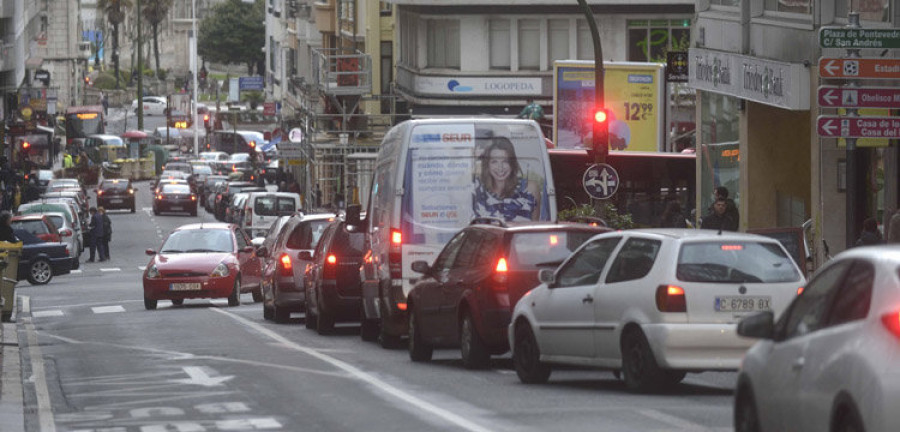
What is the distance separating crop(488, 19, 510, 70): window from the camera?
60156 millimetres

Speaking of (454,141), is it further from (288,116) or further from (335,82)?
(288,116)

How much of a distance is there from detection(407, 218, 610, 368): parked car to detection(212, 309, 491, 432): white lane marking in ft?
3.48

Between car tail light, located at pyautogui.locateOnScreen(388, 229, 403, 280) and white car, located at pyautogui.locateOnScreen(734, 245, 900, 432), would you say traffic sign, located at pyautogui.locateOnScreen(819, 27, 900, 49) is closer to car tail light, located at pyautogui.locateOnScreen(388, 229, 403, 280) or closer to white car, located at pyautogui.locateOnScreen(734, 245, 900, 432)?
car tail light, located at pyautogui.locateOnScreen(388, 229, 403, 280)

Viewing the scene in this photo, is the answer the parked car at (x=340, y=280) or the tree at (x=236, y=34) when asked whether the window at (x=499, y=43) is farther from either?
the tree at (x=236, y=34)

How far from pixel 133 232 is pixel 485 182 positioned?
53303mm

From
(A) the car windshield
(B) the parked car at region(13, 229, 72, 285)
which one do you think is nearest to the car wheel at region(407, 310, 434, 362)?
(A) the car windshield

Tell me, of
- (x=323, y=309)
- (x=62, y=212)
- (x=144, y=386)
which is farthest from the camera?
(x=62, y=212)

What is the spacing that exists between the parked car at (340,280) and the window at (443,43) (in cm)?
3496

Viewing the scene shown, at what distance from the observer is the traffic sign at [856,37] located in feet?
61.5

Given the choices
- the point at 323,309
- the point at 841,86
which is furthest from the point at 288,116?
the point at 841,86

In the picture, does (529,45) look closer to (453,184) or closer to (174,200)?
(174,200)

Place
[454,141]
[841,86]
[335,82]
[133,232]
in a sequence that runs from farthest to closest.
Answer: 1. [133,232]
2. [335,82]
3. [454,141]
4. [841,86]

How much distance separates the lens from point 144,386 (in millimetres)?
18062

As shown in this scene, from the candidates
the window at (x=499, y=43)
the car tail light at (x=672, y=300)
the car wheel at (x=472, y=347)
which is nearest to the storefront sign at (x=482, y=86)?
the window at (x=499, y=43)
